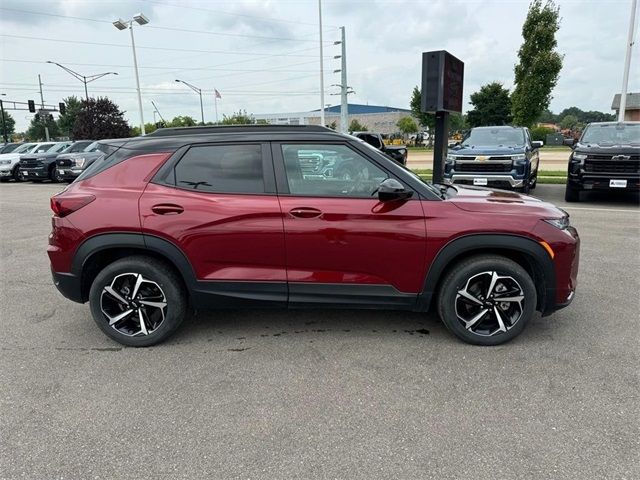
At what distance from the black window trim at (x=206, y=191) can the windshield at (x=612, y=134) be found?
986 cm

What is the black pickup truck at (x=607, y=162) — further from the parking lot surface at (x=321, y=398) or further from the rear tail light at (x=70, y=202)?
the rear tail light at (x=70, y=202)

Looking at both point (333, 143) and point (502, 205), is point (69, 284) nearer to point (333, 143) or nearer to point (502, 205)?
point (333, 143)

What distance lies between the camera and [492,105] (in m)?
47.4

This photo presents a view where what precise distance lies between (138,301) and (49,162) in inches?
742

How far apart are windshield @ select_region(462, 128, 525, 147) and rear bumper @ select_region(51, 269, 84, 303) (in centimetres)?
1021

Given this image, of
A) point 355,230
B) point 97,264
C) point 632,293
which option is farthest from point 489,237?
point 97,264

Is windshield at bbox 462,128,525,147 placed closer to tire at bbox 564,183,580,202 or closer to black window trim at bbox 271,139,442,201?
tire at bbox 564,183,580,202

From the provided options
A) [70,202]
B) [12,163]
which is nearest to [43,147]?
[12,163]

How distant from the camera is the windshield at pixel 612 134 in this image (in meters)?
10.7

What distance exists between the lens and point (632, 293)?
15.6ft

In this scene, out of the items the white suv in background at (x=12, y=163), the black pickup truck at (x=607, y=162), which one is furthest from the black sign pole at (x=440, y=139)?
the white suv in background at (x=12, y=163)

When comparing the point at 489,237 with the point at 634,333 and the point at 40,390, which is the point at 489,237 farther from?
the point at 40,390

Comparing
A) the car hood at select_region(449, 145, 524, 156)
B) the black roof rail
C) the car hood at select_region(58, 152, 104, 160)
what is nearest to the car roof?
the black roof rail

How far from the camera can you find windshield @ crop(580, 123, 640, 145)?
10672 millimetres
